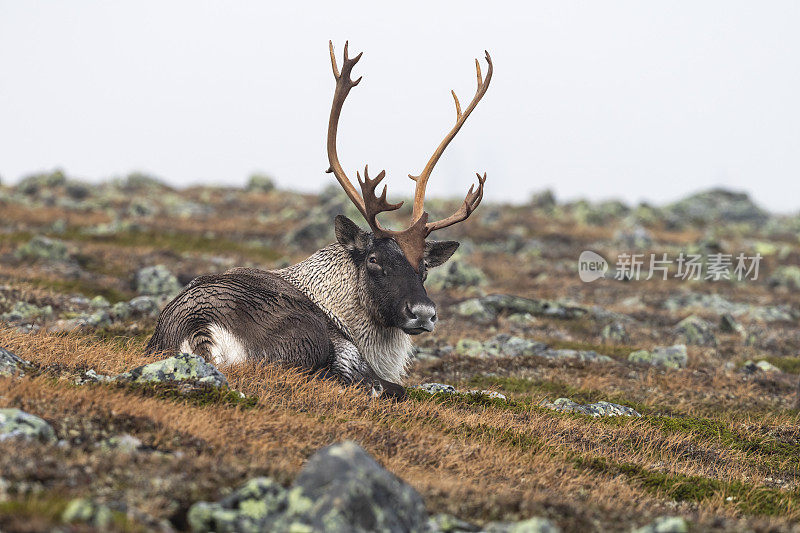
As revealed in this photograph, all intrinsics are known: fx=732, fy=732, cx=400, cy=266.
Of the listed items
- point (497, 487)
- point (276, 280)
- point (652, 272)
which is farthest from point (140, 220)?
point (497, 487)

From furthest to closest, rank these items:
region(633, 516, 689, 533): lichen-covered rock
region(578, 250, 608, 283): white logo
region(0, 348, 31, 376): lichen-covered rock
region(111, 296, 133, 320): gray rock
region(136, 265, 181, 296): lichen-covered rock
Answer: region(578, 250, 608, 283): white logo, region(136, 265, 181, 296): lichen-covered rock, region(111, 296, 133, 320): gray rock, region(0, 348, 31, 376): lichen-covered rock, region(633, 516, 689, 533): lichen-covered rock

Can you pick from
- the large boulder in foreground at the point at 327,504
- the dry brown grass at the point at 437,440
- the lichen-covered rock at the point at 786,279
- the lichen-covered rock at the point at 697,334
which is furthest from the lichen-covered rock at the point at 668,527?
the lichen-covered rock at the point at 786,279

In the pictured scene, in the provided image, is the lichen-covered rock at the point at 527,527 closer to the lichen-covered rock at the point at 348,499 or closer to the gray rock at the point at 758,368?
the lichen-covered rock at the point at 348,499

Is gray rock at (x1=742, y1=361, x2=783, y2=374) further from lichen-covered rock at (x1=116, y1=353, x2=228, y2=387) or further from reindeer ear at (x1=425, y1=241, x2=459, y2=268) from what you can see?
lichen-covered rock at (x1=116, y1=353, x2=228, y2=387)

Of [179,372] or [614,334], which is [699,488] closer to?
[179,372]

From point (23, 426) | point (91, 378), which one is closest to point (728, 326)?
point (91, 378)

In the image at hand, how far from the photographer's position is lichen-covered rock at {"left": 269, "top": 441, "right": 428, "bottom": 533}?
4.59 metres

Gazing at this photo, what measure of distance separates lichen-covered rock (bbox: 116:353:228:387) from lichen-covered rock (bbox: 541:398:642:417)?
5.54 metres

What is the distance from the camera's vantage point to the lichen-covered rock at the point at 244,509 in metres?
4.75

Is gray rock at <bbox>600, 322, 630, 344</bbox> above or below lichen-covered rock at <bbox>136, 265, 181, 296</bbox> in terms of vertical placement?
above

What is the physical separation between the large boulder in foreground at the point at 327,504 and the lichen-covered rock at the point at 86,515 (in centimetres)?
61

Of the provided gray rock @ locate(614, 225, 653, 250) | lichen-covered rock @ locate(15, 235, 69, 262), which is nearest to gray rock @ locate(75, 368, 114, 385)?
lichen-covered rock @ locate(15, 235, 69, 262)

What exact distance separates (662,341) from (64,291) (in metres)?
16.0

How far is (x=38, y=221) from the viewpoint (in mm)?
33500
